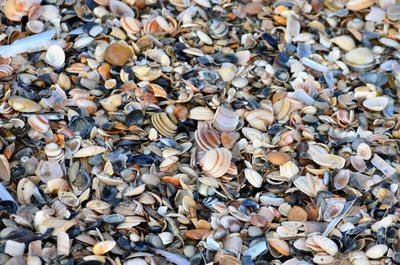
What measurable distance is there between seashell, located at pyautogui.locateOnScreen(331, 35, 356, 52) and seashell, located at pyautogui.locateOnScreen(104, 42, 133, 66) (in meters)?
0.45

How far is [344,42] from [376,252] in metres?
0.53

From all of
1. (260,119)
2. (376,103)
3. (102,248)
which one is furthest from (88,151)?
(376,103)

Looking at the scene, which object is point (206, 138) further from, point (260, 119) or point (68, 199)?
point (68, 199)

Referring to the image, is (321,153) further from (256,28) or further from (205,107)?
(256,28)

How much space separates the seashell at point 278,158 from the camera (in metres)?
1.08

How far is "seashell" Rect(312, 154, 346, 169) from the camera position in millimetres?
1085

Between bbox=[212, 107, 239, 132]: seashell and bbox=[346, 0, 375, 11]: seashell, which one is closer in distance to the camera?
bbox=[212, 107, 239, 132]: seashell

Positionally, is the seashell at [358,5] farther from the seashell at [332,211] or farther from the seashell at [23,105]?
the seashell at [23,105]

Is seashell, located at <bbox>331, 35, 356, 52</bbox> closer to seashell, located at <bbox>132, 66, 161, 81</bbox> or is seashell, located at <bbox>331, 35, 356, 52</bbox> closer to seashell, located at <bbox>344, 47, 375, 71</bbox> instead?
seashell, located at <bbox>344, 47, 375, 71</bbox>

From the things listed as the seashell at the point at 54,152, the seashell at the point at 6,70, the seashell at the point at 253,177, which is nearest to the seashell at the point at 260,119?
the seashell at the point at 253,177

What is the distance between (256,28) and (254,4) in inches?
2.7

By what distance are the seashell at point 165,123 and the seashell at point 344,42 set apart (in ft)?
1.43

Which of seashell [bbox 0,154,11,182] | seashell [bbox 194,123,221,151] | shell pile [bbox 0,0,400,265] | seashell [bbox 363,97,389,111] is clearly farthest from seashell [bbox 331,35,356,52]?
seashell [bbox 0,154,11,182]

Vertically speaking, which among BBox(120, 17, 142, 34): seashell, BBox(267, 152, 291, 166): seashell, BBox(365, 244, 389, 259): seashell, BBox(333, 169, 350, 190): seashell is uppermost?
BBox(120, 17, 142, 34): seashell
